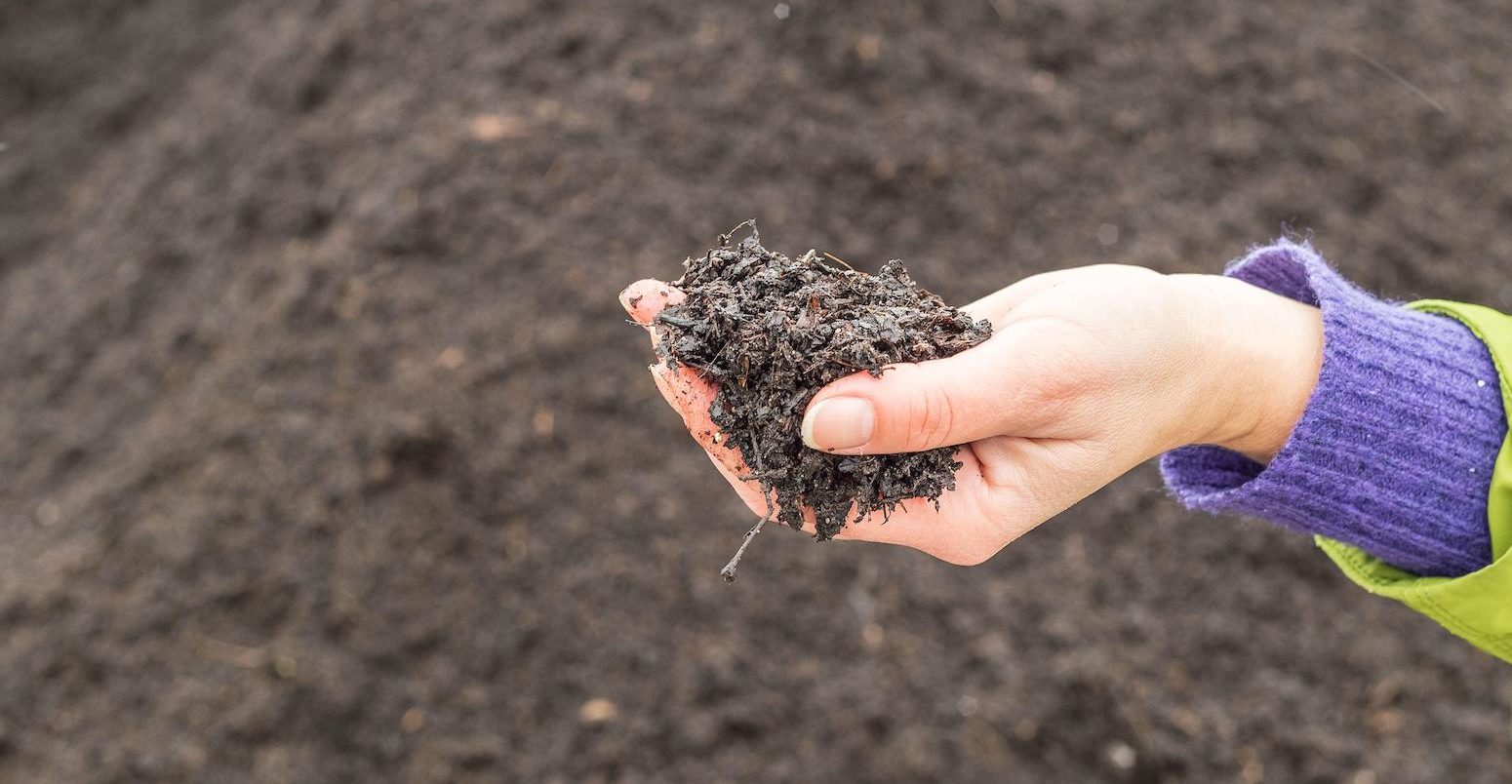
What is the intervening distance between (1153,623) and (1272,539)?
0.47 meters

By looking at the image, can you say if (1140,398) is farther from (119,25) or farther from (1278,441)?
(119,25)

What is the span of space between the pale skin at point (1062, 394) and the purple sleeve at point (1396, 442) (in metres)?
0.08

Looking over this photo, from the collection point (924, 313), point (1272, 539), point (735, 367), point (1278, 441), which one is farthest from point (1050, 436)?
point (1272, 539)

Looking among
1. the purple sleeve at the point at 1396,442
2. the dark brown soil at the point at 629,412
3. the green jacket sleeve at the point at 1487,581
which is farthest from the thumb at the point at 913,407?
the dark brown soil at the point at 629,412

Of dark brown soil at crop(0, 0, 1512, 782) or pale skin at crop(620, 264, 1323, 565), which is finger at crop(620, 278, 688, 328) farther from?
dark brown soil at crop(0, 0, 1512, 782)

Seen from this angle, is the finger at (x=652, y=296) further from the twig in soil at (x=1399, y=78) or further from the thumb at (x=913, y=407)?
the twig in soil at (x=1399, y=78)

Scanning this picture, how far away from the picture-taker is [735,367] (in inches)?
59.5

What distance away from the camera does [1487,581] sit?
4.99ft

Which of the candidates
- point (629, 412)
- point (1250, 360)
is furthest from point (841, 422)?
point (629, 412)

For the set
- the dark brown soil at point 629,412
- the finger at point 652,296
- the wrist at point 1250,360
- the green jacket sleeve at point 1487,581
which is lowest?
the dark brown soil at point 629,412

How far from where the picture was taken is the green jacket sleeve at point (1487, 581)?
5.01 ft

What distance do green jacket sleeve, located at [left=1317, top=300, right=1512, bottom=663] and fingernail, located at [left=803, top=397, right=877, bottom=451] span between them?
0.99 m

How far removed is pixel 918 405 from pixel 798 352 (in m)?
0.20

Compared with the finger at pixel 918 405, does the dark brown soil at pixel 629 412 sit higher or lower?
lower
